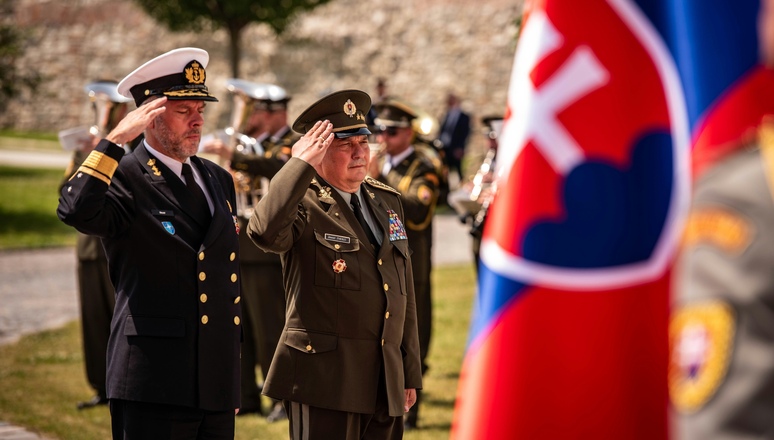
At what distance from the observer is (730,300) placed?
71.0 inches

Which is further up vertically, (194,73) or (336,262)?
(194,73)

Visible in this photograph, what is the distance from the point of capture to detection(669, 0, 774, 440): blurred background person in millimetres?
1786

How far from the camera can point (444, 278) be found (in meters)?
15.7

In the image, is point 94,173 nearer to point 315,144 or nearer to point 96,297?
point 315,144

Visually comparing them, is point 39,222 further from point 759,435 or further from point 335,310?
point 759,435

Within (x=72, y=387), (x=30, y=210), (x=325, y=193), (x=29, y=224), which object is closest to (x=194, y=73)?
(x=325, y=193)

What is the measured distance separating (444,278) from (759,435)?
1391 centimetres

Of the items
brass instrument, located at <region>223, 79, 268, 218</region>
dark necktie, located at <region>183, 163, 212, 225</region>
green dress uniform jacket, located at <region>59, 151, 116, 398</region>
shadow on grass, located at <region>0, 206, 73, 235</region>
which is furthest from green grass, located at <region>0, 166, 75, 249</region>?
dark necktie, located at <region>183, 163, 212, 225</region>

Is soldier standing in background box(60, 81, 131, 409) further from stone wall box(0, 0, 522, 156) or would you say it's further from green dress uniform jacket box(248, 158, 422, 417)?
stone wall box(0, 0, 522, 156)

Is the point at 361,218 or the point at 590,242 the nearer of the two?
the point at 590,242

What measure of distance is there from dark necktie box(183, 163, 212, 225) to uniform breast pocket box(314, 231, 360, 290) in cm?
50

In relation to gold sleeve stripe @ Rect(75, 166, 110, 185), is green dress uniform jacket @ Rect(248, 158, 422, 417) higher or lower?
lower

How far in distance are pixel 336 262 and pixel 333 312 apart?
8.4 inches

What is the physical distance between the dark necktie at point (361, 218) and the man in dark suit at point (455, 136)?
69.2 ft
